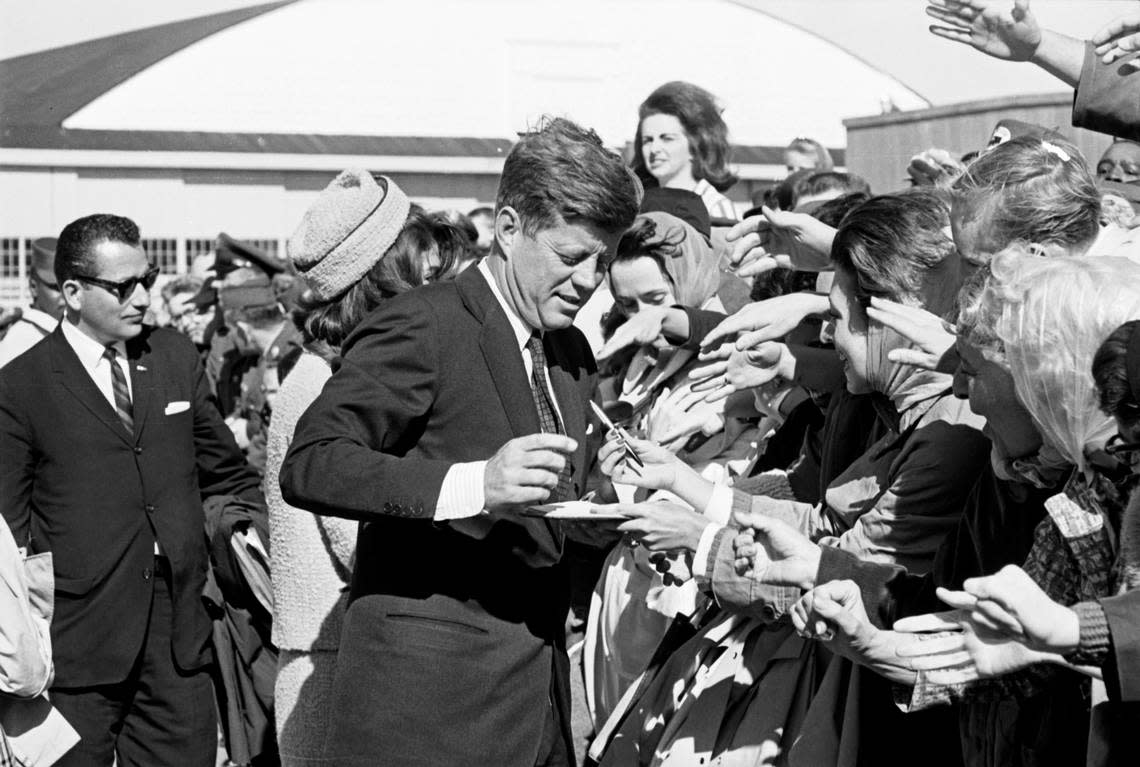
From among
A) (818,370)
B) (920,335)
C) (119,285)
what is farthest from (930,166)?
(119,285)

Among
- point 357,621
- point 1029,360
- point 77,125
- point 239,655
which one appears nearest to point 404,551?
point 357,621

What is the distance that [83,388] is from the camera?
5.09 meters

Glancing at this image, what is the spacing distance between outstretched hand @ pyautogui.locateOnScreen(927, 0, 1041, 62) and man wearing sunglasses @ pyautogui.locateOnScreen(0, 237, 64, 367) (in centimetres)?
402

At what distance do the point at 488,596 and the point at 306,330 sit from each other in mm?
1425

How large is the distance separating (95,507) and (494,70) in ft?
77.9

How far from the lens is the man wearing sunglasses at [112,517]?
4957mm

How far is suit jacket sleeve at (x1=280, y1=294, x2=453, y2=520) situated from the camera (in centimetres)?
302

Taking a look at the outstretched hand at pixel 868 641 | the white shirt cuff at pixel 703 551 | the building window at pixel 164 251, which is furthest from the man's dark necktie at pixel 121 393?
the building window at pixel 164 251

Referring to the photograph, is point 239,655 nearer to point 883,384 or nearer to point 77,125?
point 883,384

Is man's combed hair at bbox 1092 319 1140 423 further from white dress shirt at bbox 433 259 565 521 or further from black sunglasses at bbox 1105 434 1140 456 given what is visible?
white dress shirt at bbox 433 259 565 521

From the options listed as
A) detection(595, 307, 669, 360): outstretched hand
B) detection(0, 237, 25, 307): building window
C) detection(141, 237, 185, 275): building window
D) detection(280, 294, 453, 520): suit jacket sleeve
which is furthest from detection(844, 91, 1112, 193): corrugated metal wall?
detection(141, 237, 185, 275): building window

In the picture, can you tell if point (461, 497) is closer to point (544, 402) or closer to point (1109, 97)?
point (544, 402)

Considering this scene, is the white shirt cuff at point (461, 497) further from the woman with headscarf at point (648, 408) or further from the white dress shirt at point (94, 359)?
the white dress shirt at point (94, 359)

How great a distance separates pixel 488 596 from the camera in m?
3.28
